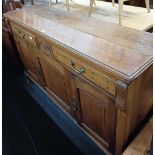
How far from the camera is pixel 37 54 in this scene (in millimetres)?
1309

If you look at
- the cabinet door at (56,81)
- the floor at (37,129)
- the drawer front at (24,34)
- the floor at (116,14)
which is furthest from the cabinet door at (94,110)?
the floor at (116,14)

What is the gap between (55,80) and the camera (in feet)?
4.20

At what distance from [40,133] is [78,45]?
2.92 feet

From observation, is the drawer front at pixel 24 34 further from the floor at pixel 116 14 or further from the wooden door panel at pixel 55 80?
the floor at pixel 116 14

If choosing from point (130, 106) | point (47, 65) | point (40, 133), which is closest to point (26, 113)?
point (40, 133)

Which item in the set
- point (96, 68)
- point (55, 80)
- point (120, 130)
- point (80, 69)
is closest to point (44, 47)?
point (55, 80)

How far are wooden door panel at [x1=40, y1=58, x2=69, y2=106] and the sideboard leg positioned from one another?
45 cm

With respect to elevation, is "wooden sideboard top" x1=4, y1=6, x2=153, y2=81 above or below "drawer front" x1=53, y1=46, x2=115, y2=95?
above

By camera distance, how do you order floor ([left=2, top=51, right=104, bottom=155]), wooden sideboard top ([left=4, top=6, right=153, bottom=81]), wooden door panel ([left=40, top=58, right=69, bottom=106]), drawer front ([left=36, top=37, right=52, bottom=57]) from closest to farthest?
wooden sideboard top ([left=4, top=6, right=153, bottom=81]) → drawer front ([left=36, top=37, right=52, bottom=57]) → wooden door panel ([left=40, top=58, right=69, bottom=106]) → floor ([left=2, top=51, right=104, bottom=155])

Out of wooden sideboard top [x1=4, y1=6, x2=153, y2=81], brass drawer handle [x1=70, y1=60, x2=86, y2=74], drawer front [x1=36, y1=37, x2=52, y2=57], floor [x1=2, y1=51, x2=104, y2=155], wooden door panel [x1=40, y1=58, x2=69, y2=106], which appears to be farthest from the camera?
floor [x1=2, y1=51, x2=104, y2=155]

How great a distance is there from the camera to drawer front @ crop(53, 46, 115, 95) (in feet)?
2.57

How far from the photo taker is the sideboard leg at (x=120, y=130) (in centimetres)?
81

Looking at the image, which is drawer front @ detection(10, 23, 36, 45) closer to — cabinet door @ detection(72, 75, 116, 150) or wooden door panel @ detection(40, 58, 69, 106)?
wooden door panel @ detection(40, 58, 69, 106)

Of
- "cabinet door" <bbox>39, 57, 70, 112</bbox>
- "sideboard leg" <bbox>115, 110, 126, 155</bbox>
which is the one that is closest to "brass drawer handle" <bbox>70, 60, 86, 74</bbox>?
"cabinet door" <bbox>39, 57, 70, 112</bbox>
